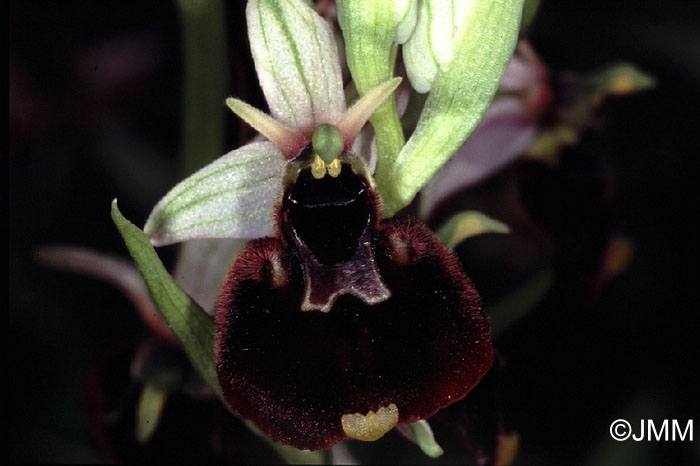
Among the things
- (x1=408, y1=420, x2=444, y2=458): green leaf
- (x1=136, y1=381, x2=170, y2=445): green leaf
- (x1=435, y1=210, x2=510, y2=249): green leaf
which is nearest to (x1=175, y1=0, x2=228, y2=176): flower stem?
(x1=136, y1=381, x2=170, y2=445): green leaf

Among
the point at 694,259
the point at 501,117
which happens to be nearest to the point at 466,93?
the point at 501,117

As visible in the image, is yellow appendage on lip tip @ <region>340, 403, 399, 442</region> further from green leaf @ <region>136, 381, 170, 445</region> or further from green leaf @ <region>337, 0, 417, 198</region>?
green leaf @ <region>136, 381, 170, 445</region>

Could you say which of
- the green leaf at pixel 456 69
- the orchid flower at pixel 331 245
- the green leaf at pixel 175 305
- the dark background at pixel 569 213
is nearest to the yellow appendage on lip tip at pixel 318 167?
the orchid flower at pixel 331 245

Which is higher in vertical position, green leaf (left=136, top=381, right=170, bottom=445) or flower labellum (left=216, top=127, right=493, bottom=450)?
flower labellum (left=216, top=127, right=493, bottom=450)

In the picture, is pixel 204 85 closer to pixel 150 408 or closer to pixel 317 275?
pixel 150 408

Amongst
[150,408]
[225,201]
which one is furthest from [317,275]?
[150,408]
